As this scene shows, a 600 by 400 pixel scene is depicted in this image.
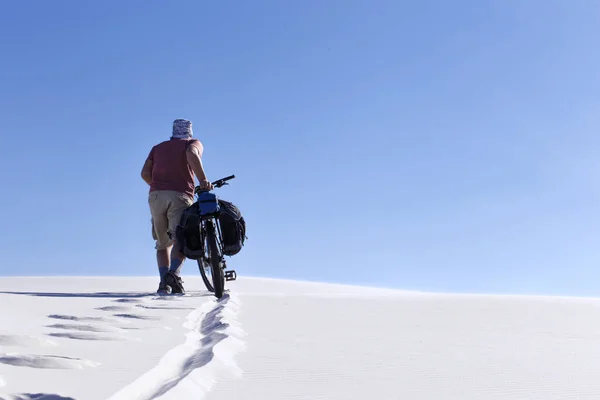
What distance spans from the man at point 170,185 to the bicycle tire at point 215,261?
0.77 metres

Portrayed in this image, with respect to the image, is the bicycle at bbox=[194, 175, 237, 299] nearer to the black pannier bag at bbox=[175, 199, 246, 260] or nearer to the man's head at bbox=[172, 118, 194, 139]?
the black pannier bag at bbox=[175, 199, 246, 260]

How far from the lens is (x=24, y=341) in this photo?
257 cm

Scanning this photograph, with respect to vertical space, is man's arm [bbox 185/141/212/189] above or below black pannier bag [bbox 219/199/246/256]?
above

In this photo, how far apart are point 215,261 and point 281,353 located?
3098mm

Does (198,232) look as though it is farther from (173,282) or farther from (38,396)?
(38,396)

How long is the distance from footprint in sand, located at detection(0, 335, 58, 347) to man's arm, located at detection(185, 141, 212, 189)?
143 inches

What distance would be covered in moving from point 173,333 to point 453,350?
4.00ft

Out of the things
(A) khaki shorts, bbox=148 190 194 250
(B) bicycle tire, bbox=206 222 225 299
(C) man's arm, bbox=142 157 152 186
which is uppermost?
(C) man's arm, bbox=142 157 152 186

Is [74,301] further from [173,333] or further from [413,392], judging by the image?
[413,392]

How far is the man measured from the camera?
259 inches

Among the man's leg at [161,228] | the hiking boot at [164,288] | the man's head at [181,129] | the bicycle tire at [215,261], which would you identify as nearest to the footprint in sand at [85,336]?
the bicycle tire at [215,261]

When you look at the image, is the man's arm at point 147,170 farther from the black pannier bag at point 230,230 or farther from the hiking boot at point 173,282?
the black pannier bag at point 230,230

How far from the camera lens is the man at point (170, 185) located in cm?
657

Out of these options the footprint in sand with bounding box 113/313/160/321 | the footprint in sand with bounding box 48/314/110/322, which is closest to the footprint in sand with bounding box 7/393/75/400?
the footprint in sand with bounding box 48/314/110/322
